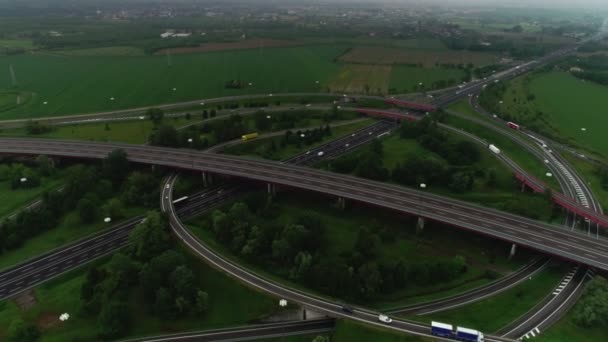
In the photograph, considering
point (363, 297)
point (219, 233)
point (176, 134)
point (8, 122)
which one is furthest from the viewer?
point (8, 122)

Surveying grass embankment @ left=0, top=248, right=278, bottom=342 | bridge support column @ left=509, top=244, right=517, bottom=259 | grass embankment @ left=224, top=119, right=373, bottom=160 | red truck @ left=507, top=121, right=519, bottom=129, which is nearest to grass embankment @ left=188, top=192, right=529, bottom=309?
bridge support column @ left=509, top=244, right=517, bottom=259

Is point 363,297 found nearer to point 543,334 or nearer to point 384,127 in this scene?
point 543,334

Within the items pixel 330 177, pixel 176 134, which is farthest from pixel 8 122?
pixel 330 177

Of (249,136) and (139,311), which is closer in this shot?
(139,311)

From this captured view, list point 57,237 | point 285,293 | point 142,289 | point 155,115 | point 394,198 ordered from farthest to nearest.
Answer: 1. point 155,115
2. point 394,198
3. point 57,237
4. point 142,289
5. point 285,293

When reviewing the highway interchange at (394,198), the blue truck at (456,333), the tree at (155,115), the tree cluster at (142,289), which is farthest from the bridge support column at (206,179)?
the blue truck at (456,333)

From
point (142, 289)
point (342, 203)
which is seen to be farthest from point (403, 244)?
point (142, 289)

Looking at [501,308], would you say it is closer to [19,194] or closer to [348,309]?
[348,309]

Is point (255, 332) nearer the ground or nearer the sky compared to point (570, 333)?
nearer the ground
